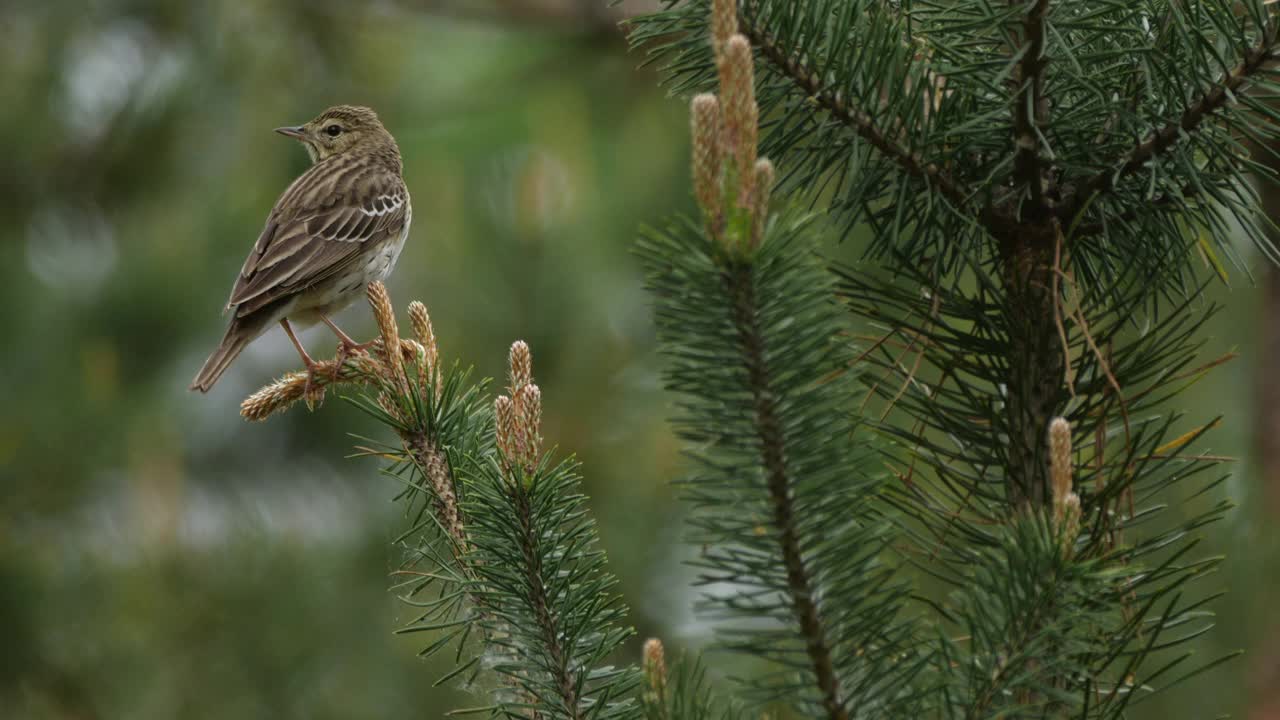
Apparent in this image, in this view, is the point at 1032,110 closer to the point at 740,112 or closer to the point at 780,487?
the point at 740,112

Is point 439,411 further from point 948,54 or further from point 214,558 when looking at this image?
point 214,558

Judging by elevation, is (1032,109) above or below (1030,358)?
above

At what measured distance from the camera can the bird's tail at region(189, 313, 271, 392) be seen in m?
3.90

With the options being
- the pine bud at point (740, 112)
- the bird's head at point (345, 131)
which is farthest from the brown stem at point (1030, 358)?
the bird's head at point (345, 131)

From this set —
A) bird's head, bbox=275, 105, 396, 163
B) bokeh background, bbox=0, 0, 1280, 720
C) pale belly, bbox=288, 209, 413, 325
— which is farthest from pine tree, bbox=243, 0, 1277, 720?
bokeh background, bbox=0, 0, 1280, 720

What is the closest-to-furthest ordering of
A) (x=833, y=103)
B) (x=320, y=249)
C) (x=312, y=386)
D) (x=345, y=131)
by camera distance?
(x=833, y=103)
(x=312, y=386)
(x=320, y=249)
(x=345, y=131)

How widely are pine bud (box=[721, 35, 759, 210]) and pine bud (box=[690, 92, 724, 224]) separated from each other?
0.02m

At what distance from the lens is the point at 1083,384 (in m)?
2.22

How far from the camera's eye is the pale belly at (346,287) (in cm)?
462

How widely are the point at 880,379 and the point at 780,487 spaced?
1.82ft

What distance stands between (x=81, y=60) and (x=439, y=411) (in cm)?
839

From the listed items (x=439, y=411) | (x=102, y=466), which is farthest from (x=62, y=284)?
(x=439, y=411)

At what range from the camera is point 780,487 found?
5.56 ft

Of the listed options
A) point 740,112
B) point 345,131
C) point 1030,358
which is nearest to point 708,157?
point 740,112
